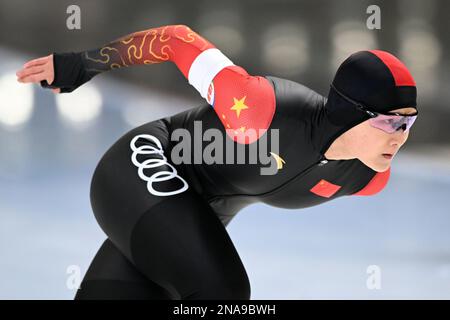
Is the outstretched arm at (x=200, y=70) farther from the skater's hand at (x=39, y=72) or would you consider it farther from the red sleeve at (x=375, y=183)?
the red sleeve at (x=375, y=183)

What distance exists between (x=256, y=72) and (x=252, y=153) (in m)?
2.61

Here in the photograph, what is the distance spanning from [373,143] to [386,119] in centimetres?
8

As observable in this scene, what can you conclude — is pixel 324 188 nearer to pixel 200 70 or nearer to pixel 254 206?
pixel 200 70

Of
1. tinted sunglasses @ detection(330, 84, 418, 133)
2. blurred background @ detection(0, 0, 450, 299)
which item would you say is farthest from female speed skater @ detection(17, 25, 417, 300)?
blurred background @ detection(0, 0, 450, 299)

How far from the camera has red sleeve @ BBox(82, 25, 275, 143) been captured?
1.66 meters

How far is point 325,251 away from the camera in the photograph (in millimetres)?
3195

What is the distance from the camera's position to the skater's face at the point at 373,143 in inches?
63.3

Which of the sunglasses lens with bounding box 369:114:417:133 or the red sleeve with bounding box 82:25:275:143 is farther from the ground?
the red sleeve with bounding box 82:25:275:143

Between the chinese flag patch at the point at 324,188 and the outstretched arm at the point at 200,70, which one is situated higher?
the outstretched arm at the point at 200,70

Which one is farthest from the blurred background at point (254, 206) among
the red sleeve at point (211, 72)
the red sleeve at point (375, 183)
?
the red sleeve at point (211, 72)

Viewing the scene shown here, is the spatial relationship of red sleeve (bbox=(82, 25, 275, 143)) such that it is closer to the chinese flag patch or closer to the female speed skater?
the female speed skater

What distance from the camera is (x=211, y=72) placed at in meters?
1.77

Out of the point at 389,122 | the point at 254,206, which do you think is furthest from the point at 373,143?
the point at 254,206
